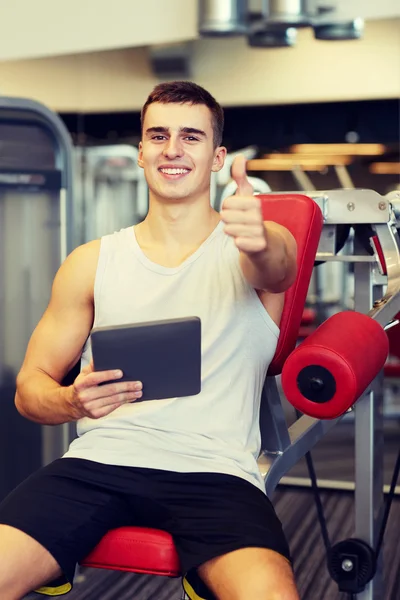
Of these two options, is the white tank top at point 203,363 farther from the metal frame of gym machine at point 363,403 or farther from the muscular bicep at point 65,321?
the metal frame of gym machine at point 363,403

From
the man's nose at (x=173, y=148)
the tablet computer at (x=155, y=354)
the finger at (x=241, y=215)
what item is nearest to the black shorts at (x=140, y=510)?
the tablet computer at (x=155, y=354)

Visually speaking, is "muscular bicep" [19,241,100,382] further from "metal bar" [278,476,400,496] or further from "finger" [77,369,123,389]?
"metal bar" [278,476,400,496]

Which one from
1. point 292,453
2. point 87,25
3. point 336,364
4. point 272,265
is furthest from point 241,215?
point 87,25

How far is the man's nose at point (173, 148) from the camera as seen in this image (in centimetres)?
169

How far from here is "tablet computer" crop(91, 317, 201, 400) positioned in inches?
54.7

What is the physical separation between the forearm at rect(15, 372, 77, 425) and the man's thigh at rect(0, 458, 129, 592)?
96mm

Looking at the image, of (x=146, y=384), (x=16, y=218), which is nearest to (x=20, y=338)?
(x=16, y=218)

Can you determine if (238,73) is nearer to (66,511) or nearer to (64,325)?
(64,325)

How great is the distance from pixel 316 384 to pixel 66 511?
19.1 inches

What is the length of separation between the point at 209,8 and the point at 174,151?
7.65 feet

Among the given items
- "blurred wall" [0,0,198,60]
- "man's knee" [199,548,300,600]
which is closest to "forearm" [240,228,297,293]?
"man's knee" [199,548,300,600]

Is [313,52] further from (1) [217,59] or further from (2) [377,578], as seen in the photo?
(2) [377,578]

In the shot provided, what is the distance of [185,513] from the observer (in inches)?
61.5

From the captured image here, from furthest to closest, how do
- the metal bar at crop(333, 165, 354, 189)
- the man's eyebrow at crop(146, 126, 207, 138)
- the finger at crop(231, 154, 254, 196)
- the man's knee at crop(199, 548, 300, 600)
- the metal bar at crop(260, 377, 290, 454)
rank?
the metal bar at crop(333, 165, 354, 189) < the metal bar at crop(260, 377, 290, 454) < the man's eyebrow at crop(146, 126, 207, 138) < the finger at crop(231, 154, 254, 196) < the man's knee at crop(199, 548, 300, 600)
